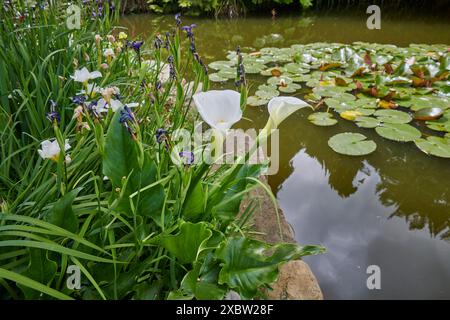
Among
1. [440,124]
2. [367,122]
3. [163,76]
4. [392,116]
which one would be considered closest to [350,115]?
[367,122]

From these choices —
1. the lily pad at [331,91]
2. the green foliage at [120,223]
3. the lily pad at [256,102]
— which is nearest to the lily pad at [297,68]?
the lily pad at [331,91]

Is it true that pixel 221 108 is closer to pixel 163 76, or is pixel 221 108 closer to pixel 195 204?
pixel 195 204

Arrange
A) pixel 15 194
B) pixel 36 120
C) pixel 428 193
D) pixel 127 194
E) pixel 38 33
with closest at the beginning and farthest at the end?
pixel 127 194 < pixel 15 194 < pixel 36 120 < pixel 38 33 < pixel 428 193

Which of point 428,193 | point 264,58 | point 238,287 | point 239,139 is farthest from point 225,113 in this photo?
point 264,58

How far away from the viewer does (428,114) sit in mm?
2498

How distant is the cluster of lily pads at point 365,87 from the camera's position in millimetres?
2375

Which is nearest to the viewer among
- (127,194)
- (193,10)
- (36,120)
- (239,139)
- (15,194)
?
(127,194)

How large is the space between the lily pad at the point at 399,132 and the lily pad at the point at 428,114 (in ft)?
0.48

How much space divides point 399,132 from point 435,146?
0.23 metres

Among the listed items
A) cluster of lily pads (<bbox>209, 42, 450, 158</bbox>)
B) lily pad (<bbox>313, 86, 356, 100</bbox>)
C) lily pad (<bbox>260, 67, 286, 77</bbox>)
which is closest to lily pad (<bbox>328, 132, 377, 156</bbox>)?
cluster of lily pads (<bbox>209, 42, 450, 158</bbox>)

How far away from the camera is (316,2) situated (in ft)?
23.8

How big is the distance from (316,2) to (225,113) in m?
7.45

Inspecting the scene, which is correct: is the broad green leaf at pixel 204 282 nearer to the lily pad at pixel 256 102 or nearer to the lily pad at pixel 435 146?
the lily pad at pixel 435 146

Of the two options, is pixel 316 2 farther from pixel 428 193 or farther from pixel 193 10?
pixel 428 193
